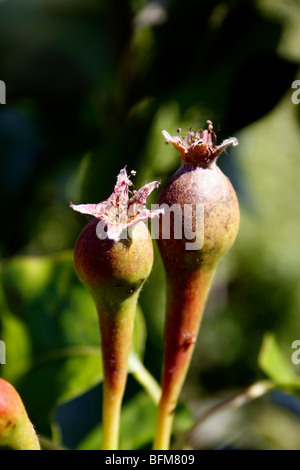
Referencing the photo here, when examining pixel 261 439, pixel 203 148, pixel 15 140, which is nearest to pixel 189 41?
pixel 15 140

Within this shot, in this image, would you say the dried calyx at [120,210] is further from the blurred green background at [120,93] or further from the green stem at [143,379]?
the blurred green background at [120,93]

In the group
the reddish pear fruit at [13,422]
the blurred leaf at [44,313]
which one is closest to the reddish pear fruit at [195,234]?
the reddish pear fruit at [13,422]

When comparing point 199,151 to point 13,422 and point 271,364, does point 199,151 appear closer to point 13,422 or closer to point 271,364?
point 13,422

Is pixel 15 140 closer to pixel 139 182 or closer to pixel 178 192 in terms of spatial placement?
pixel 139 182

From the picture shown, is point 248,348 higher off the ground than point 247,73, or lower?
lower

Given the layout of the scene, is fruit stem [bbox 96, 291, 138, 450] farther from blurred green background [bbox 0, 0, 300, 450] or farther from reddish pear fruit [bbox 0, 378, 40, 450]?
blurred green background [bbox 0, 0, 300, 450]
